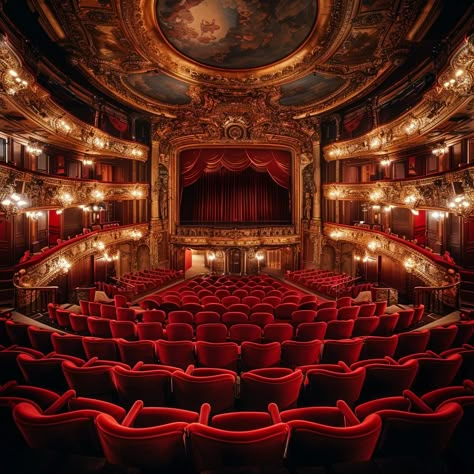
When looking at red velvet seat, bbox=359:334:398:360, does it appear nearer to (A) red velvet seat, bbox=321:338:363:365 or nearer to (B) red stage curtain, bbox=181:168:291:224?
(A) red velvet seat, bbox=321:338:363:365

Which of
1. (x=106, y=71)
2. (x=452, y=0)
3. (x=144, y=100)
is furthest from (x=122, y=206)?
(x=452, y=0)

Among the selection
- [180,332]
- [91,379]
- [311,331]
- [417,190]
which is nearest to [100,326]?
[180,332]

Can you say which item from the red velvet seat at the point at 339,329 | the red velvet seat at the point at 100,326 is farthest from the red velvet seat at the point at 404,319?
the red velvet seat at the point at 100,326

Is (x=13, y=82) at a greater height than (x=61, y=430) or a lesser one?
greater

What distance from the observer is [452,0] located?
689cm

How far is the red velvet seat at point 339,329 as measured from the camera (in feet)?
16.2

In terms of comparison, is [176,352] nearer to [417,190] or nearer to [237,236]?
[417,190]

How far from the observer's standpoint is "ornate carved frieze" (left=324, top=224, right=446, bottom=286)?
7.44 m

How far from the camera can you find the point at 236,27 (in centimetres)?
848

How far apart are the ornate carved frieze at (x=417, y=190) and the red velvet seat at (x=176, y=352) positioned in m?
5.92

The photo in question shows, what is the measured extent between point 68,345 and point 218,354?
→ 79.6 inches

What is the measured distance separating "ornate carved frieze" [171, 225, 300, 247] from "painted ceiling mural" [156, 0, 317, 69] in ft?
23.6

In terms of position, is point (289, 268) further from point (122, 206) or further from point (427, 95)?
point (427, 95)

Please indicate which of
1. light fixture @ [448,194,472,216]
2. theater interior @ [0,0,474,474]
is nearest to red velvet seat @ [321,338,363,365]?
theater interior @ [0,0,474,474]
